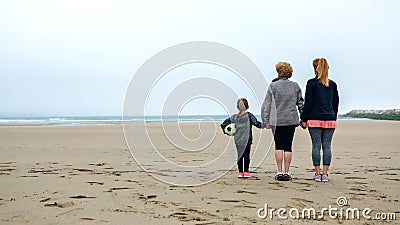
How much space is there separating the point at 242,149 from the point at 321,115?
1473 mm

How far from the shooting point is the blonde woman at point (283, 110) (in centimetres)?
713

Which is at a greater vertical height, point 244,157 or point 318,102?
point 318,102

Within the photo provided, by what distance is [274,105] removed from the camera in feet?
23.7

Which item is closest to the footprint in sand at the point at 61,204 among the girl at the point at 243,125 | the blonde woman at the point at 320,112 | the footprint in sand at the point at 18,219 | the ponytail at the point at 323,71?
the footprint in sand at the point at 18,219

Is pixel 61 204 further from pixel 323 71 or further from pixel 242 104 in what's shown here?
pixel 323 71

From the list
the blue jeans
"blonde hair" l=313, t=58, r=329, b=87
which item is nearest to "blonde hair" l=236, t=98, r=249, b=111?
the blue jeans

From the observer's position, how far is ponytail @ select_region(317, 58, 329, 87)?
7.07 m

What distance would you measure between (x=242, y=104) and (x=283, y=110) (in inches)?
31.8

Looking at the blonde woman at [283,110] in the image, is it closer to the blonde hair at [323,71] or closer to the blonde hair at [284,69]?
the blonde hair at [284,69]

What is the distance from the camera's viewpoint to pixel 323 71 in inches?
279

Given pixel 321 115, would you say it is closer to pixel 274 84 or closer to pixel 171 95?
pixel 274 84

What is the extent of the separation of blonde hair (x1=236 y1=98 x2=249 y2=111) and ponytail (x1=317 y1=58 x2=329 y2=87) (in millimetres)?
1302

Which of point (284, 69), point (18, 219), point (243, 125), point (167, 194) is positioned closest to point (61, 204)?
point (18, 219)

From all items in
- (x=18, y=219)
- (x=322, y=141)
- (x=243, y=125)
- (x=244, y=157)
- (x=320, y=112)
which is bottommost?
(x=18, y=219)
